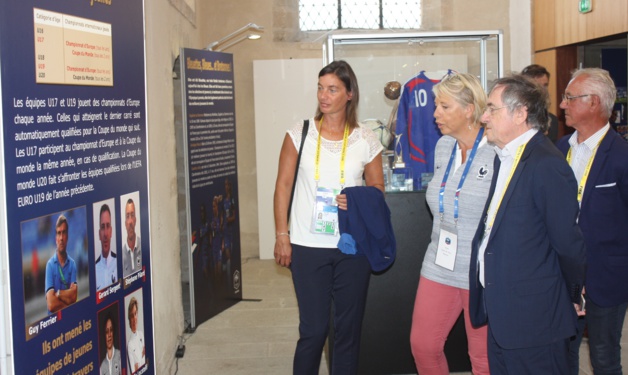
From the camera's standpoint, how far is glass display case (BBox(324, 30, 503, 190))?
467 cm

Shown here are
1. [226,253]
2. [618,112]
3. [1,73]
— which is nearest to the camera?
[1,73]

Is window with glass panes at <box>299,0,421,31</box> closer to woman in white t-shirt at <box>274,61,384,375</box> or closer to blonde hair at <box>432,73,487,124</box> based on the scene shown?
woman in white t-shirt at <box>274,61,384,375</box>

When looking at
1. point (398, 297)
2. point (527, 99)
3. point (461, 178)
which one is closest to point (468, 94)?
point (461, 178)

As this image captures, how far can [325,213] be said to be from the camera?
11.3ft

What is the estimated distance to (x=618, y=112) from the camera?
758 centimetres

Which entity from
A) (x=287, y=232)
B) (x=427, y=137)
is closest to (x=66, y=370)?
(x=287, y=232)

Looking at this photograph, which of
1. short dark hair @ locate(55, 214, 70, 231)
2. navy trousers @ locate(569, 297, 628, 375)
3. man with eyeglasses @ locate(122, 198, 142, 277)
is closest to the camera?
short dark hair @ locate(55, 214, 70, 231)

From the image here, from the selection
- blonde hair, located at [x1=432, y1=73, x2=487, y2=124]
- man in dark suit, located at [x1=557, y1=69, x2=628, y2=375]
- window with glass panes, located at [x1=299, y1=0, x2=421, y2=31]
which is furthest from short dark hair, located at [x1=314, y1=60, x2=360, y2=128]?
window with glass panes, located at [x1=299, y1=0, x2=421, y2=31]

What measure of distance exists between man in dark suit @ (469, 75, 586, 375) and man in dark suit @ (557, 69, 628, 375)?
0.73 metres

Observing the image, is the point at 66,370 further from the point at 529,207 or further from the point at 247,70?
the point at 247,70

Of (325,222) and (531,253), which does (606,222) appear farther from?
(325,222)

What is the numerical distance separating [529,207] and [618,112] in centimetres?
561

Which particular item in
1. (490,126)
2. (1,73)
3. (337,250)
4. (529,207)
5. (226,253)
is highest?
(1,73)

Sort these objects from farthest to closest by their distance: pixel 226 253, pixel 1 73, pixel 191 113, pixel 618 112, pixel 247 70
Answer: pixel 247 70 → pixel 618 112 → pixel 226 253 → pixel 191 113 → pixel 1 73
